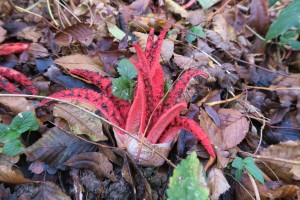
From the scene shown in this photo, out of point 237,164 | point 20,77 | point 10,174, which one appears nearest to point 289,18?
point 237,164

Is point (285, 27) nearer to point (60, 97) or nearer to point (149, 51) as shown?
point (149, 51)

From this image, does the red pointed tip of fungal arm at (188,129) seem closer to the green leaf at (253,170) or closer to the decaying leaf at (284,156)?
the green leaf at (253,170)

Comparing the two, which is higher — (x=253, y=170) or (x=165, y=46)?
(x=165, y=46)

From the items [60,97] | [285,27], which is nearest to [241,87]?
[285,27]

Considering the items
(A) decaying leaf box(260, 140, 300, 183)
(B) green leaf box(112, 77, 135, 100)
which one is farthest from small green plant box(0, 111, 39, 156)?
(A) decaying leaf box(260, 140, 300, 183)

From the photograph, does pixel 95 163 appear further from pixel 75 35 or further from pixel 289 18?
pixel 289 18

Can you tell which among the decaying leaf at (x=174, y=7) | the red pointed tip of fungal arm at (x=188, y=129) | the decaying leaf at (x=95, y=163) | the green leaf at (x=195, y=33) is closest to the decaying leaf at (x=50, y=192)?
the decaying leaf at (x=95, y=163)

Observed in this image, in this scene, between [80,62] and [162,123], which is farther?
[80,62]
